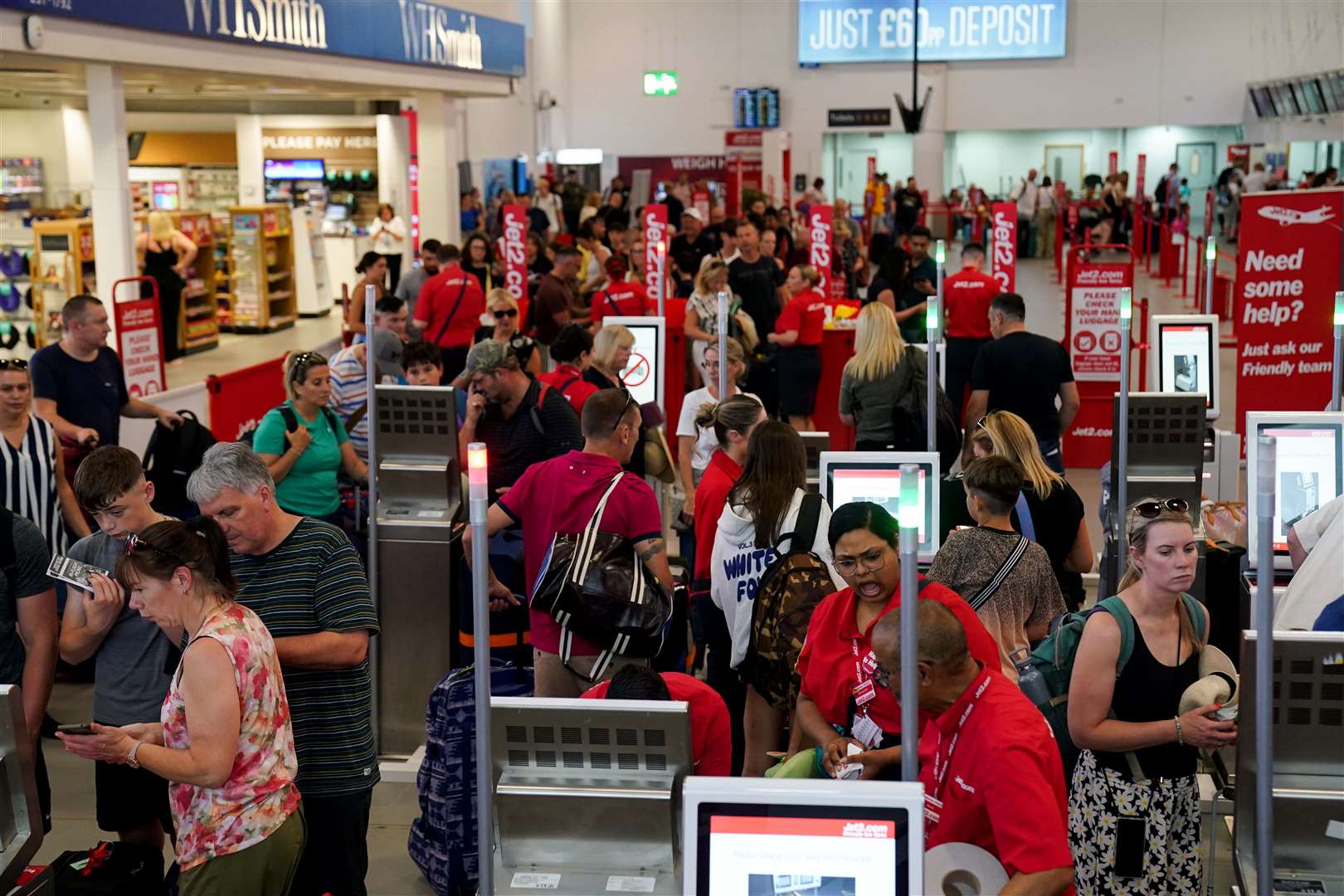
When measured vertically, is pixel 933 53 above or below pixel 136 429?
above

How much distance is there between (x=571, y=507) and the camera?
4.36 meters

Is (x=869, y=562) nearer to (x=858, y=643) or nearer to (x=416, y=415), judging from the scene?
(x=858, y=643)

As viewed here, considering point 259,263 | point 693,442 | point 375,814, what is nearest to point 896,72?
point 259,263

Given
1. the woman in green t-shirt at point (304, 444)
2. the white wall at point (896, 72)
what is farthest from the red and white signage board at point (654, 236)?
the white wall at point (896, 72)

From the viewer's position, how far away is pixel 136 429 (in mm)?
9797

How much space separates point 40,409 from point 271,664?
154 inches

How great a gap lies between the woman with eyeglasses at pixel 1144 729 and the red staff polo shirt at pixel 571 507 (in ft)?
4.93

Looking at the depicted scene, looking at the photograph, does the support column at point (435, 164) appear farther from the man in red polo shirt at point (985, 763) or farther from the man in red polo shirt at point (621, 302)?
the man in red polo shirt at point (985, 763)

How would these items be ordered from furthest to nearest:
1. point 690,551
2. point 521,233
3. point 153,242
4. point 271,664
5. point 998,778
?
point 153,242
point 521,233
point 690,551
point 271,664
point 998,778

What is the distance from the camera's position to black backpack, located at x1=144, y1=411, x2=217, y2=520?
6406mm

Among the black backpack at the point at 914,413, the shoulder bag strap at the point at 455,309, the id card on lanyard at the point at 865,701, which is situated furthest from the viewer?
the shoulder bag strap at the point at 455,309

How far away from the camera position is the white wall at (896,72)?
28734 mm

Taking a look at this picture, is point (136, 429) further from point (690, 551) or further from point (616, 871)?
point (616, 871)

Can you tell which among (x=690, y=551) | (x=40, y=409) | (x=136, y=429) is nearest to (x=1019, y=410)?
(x=690, y=551)
